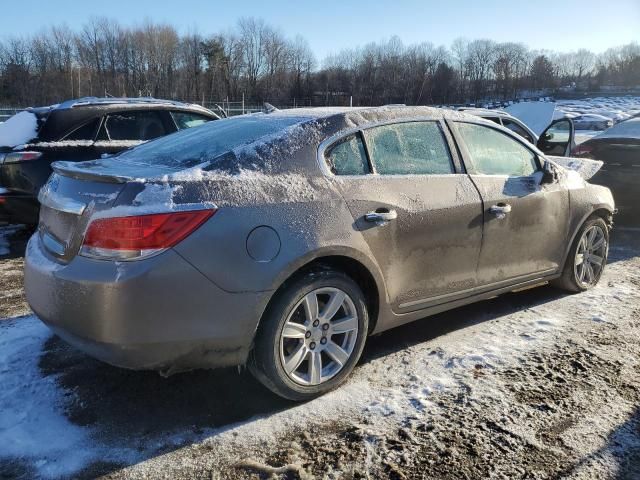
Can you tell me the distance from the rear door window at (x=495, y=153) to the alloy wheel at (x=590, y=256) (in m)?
0.90

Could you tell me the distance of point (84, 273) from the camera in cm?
253

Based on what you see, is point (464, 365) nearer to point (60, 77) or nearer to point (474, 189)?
point (474, 189)

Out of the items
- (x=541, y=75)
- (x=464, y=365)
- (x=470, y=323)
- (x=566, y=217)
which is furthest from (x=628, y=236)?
(x=541, y=75)

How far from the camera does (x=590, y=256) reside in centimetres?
486

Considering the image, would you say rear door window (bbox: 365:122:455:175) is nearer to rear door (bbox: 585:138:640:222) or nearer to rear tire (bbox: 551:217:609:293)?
rear tire (bbox: 551:217:609:293)

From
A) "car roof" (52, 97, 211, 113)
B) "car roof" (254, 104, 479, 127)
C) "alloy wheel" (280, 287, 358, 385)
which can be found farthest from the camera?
"car roof" (52, 97, 211, 113)

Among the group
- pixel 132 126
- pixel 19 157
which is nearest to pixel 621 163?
pixel 132 126

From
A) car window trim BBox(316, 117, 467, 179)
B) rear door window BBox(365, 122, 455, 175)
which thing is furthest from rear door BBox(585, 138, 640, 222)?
rear door window BBox(365, 122, 455, 175)

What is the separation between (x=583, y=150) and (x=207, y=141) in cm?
653

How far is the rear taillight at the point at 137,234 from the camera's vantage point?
2477mm

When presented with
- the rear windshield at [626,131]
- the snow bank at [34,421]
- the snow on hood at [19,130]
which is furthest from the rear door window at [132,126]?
the rear windshield at [626,131]

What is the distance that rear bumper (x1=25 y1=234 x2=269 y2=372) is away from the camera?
2.46 m

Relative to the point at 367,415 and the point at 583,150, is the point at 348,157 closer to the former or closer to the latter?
the point at 367,415

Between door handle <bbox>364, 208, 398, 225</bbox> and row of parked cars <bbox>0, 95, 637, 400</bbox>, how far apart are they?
0.01 m
